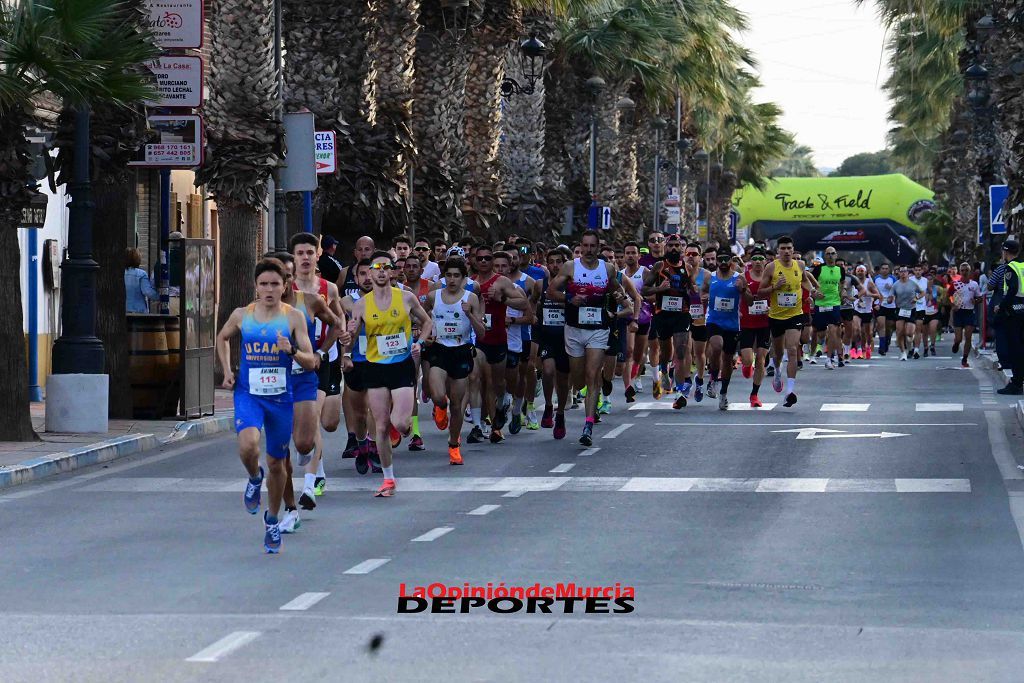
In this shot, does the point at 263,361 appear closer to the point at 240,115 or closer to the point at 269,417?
the point at 269,417

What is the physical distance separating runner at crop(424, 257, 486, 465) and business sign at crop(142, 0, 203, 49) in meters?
5.37

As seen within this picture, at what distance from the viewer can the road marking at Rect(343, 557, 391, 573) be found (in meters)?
10.4

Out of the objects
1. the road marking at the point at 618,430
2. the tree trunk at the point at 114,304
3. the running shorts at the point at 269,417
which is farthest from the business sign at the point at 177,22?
the running shorts at the point at 269,417

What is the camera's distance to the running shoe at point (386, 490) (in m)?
14.2

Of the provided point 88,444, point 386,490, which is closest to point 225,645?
point 386,490

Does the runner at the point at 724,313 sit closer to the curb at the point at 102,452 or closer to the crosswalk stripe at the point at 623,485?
the curb at the point at 102,452

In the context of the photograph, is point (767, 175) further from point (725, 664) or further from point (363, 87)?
point (725, 664)

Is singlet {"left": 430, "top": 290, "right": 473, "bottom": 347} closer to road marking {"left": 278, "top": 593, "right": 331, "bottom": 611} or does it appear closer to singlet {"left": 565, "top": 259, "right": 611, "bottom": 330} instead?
singlet {"left": 565, "top": 259, "right": 611, "bottom": 330}

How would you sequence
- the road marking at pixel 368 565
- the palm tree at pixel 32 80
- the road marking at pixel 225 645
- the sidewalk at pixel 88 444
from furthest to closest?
the palm tree at pixel 32 80, the sidewalk at pixel 88 444, the road marking at pixel 368 565, the road marking at pixel 225 645

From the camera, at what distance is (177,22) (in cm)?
2098

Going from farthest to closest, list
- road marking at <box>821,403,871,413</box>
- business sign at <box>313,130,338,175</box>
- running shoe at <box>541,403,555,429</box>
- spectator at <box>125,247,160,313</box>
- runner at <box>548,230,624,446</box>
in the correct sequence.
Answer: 1. business sign at <box>313,130,338,175</box>
2. spectator at <box>125,247,160,313</box>
3. road marking at <box>821,403,871,413</box>
4. running shoe at <box>541,403,555,429</box>
5. runner at <box>548,230,624,446</box>

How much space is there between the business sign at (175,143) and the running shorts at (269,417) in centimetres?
1000

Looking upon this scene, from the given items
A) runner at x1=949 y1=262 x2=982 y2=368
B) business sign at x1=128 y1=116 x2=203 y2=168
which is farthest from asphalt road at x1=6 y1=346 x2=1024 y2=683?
runner at x1=949 y1=262 x2=982 y2=368

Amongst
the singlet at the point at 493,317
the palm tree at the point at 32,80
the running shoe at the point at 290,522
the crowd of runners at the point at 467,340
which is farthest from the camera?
the singlet at the point at 493,317
